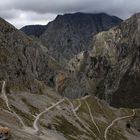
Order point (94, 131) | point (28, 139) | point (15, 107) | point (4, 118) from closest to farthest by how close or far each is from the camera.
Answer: point (28, 139) < point (4, 118) < point (15, 107) < point (94, 131)

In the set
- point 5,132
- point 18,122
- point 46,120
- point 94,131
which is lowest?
point 94,131

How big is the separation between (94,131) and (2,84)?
150 feet

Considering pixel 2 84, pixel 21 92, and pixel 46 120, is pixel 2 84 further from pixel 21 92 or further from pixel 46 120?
pixel 46 120

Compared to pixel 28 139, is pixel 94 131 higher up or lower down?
lower down

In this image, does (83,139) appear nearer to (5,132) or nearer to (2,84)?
(2,84)

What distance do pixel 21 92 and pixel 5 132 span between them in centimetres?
11636

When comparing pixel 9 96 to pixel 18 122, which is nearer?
pixel 18 122

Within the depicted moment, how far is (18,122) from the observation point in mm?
128500

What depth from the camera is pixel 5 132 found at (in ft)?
268

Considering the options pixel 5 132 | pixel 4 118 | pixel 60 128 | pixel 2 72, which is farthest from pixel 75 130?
pixel 5 132

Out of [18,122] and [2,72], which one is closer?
[18,122]

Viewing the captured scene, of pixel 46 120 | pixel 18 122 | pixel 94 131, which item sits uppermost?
pixel 18 122

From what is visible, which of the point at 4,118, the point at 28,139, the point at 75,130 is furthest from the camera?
the point at 75,130

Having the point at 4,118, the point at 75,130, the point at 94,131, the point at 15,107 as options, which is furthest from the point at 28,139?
the point at 94,131
